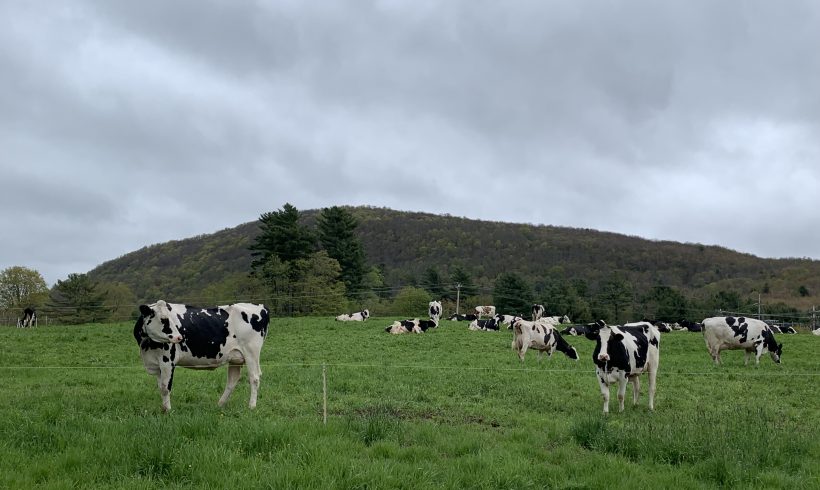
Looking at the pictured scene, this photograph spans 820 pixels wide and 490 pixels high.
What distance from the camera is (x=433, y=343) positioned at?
28.6 meters

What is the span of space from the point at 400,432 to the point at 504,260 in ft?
357

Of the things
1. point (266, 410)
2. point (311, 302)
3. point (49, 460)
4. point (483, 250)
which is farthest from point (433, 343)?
point (483, 250)

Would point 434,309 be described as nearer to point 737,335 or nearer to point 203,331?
point 737,335

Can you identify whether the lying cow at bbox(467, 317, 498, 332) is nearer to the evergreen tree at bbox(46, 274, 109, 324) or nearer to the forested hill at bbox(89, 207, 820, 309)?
the evergreen tree at bbox(46, 274, 109, 324)

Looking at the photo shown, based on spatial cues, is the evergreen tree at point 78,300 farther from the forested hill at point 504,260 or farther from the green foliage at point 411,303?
the green foliage at point 411,303

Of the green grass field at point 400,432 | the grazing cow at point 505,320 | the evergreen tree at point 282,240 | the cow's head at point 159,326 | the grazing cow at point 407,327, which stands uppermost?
the evergreen tree at point 282,240

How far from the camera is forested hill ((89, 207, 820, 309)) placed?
296ft

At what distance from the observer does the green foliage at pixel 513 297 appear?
6625cm

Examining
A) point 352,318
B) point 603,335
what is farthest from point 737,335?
point 352,318

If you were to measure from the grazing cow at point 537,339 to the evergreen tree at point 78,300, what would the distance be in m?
43.2

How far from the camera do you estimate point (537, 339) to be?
23844 mm

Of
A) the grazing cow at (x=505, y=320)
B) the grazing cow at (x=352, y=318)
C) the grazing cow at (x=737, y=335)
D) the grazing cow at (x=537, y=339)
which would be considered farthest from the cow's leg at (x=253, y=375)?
the grazing cow at (x=352, y=318)

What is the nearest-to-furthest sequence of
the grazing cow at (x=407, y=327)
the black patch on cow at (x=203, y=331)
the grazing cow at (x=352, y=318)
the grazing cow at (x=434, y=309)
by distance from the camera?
1. the black patch on cow at (x=203, y=331)
2. the grazing cow at (x=407, y=327)
3. the grazing cow at (x=352, y=318)
4. the grazing cow at (x=434, y=309)

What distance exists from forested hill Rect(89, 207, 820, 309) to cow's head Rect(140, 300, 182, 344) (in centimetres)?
6961
